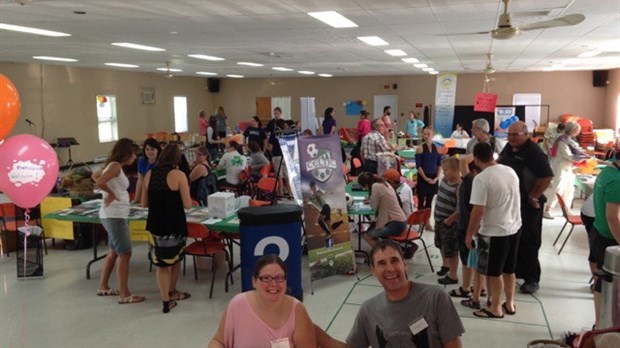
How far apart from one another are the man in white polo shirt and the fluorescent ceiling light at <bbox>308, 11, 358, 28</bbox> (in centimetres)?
213

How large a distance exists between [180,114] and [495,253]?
16.9 metres

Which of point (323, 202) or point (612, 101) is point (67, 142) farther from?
point (612, 101)

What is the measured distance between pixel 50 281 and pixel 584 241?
6.36 meters

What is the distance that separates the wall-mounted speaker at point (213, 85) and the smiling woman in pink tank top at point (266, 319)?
1969cm

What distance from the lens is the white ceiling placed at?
14.5ft

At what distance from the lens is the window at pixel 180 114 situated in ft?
61.3

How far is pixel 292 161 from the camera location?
538 cm

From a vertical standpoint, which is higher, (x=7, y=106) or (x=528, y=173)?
(x=7, y=106)

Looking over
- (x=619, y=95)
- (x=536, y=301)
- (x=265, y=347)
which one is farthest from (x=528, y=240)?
(x=619, y=95)

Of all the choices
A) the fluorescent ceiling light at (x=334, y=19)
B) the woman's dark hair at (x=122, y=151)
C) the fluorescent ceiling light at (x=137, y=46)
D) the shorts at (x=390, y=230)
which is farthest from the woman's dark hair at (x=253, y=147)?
the woman's dark hair at (x=122, y=151)

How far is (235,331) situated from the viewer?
7.16 ft

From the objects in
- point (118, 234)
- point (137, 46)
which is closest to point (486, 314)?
point (118, 234)

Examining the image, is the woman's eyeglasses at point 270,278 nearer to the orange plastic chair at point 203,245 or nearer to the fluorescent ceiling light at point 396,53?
the orange plastic chair at point 203,245

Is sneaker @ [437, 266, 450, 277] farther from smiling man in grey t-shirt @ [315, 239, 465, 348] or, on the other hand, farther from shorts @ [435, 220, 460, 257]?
smiling man in grey t-shirt @ [315, 239, 465, 348]
